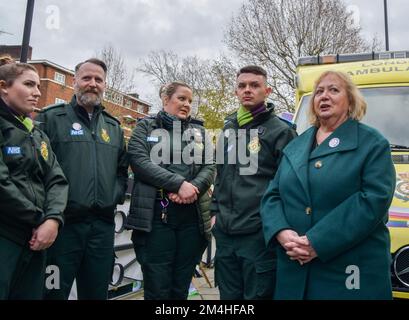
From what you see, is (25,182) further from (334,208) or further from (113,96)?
(113,96)

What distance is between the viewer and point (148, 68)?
3516cm

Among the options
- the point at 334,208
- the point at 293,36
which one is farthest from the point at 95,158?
the point at 293,36

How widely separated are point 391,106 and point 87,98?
3094 millimetres

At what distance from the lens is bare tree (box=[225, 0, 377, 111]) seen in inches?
786

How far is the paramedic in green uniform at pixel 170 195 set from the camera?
354 cm

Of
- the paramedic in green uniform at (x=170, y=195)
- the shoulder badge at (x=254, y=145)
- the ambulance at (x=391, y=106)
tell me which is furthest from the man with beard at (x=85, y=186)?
the ambulance at (x=391, y=106)

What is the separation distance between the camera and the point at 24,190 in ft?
9.29

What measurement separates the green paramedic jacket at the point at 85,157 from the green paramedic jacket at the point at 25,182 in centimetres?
23

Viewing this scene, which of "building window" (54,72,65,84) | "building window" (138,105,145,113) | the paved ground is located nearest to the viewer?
the paved ground

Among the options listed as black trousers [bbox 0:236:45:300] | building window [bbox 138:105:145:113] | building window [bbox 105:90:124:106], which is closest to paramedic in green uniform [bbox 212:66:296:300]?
black trousers [bbox 0:236:45:300]

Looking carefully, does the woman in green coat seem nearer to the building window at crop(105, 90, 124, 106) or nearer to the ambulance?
the ambulance

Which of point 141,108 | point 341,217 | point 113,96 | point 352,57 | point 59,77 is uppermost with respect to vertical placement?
point 141,108
